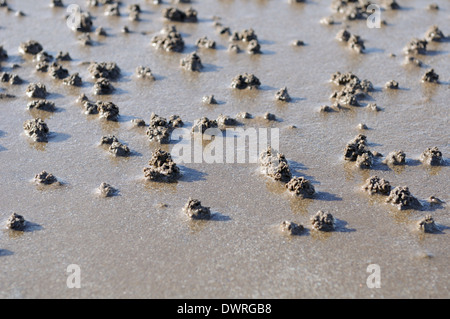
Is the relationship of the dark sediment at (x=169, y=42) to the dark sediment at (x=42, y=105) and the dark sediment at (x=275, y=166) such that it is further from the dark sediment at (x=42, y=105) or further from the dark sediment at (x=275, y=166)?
the dark sediment at (x=275, y=166)

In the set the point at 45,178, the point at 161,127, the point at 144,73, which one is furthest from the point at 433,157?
the point at 45,178

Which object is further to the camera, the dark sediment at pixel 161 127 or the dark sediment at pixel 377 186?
the dark sediment at pixel 161 127

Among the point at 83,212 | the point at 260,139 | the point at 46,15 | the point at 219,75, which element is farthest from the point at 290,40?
the point at 83,212

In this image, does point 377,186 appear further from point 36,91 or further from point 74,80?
point 36,91

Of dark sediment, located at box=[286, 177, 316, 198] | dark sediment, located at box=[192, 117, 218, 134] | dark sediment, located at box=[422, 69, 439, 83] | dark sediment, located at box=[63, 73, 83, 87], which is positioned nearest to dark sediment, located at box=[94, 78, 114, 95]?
dark sediment, located at box=[63, 73, 83, 87]

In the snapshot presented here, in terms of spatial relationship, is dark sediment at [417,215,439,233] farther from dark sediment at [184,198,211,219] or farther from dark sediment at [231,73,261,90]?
dark sediment at [231,73,261,90]

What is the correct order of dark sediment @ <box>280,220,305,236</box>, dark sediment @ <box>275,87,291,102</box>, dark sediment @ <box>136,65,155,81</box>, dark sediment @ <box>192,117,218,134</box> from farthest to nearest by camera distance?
dark sediment @ <box>136,65,155,81</box>
dark sediment @ <box>275,87,291,102</box>
dark sediment @ <box>192,117,218,134</box>
dark sediment @ <box>280,220,305,236</box>

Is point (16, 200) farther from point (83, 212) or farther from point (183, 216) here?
point (183, 216)

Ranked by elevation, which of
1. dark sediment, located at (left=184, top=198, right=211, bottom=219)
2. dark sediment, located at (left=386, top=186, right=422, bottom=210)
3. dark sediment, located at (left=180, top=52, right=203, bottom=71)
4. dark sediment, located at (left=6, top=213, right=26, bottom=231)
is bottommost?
dark sediment, located at (left=6, top=213, right=26, bottom=231)

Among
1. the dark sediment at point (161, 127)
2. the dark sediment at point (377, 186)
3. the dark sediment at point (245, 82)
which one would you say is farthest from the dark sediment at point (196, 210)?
the dark sediment at point (245, 82)
